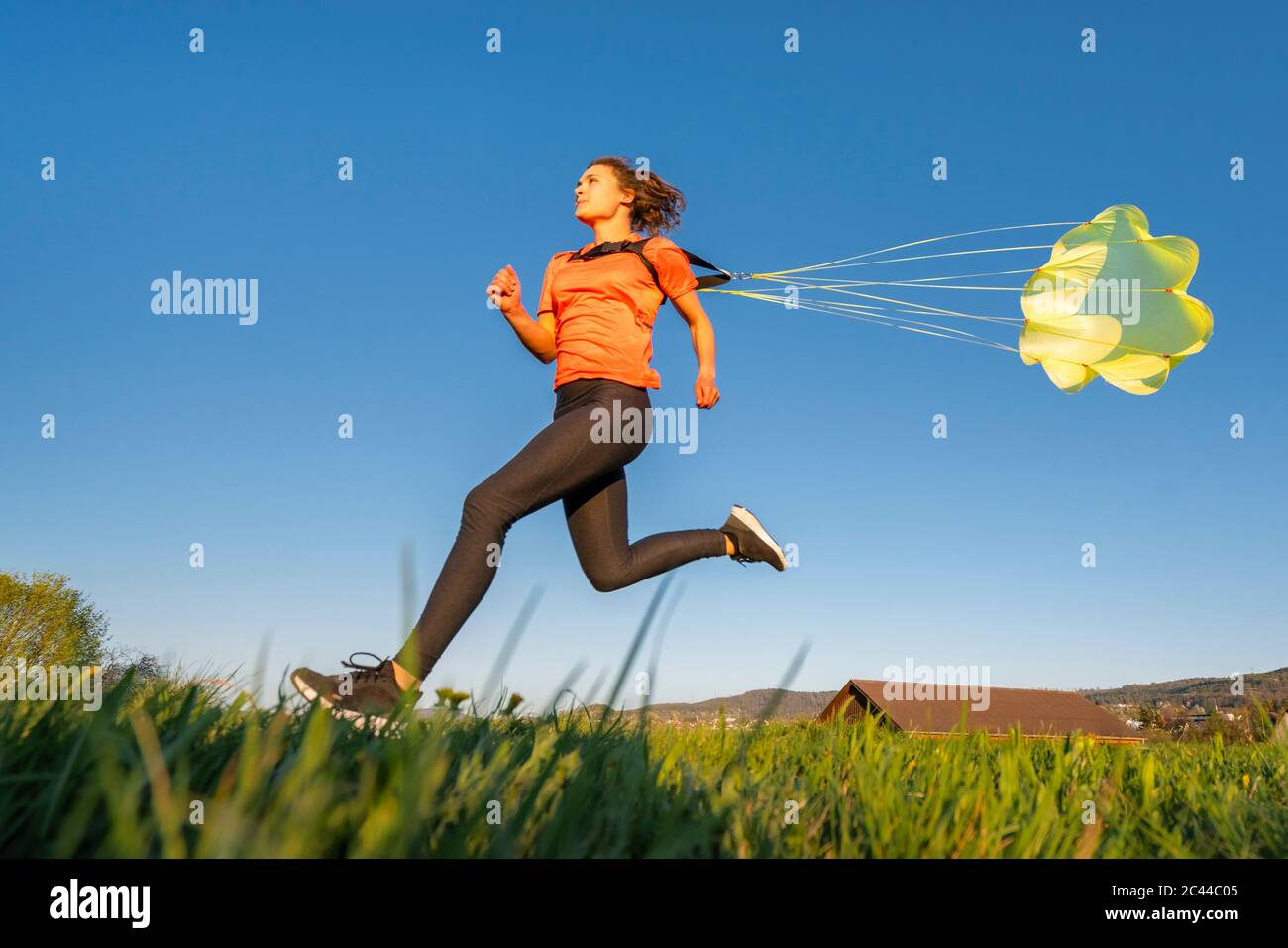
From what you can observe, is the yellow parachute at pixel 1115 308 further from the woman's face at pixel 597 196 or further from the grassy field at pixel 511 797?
the grassy field at pixel 511 797

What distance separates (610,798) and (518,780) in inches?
7.9

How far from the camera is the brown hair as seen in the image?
462 centimetres

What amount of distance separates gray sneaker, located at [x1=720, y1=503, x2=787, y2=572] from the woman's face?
1.70 meters

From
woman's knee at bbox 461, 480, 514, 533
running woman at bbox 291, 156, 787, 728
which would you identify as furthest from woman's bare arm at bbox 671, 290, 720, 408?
woman's knee at bbox 461, 480, 514, 533

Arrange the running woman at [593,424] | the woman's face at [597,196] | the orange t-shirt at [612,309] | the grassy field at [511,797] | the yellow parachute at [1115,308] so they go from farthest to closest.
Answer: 1. the yellow parachute at [1115,308]
2. the woman's face at [597,196]
3. the orange t-shirt at [612,309]
4. the running woman at [593,424]
5. the grassy field at [511,797]

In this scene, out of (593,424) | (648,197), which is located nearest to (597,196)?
(648,197)

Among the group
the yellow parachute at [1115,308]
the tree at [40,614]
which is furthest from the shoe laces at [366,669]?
the tree at [40,614]

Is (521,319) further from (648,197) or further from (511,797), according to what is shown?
(511,797)

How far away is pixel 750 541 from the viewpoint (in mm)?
4629

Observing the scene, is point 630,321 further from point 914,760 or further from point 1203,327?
point 1203,327

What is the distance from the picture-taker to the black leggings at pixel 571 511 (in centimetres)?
333

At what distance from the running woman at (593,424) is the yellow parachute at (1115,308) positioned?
209 centimetres
